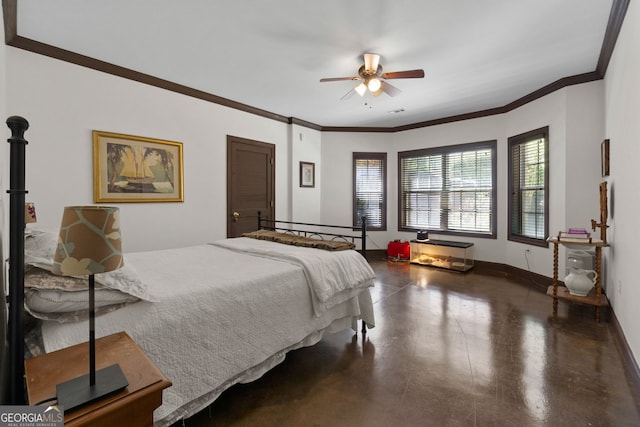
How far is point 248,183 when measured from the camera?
4.79 metres

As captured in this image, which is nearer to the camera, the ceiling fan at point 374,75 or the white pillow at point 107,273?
the white pillow at point 107,273

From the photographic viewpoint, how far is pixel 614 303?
2926 millimetres

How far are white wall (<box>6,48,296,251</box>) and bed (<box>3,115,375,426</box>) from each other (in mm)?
1256

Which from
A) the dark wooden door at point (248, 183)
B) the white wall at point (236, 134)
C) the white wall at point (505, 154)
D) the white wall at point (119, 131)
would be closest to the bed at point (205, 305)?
the white wall at point (236, 134)

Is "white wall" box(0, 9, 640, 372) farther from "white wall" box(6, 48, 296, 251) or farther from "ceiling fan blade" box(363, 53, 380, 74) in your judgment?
"ceiling fan blade" box(363, 53, 380, 74)

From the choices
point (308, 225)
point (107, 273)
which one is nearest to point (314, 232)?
point (308, 225)

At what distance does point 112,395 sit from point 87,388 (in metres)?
0.07

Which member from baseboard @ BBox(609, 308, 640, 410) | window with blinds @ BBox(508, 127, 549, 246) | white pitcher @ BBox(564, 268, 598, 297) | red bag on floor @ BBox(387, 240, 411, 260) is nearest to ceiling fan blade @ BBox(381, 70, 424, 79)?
window with blinds @ BBox(508, 127, 549, 246)

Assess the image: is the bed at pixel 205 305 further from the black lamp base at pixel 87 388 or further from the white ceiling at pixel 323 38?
the white ceiling at pixel 323 38

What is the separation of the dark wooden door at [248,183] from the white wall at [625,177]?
13.8 ft

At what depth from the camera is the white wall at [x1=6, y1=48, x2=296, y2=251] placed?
2.82 meters

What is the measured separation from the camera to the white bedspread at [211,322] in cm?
136

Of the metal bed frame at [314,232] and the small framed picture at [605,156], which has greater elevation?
the small framed picture at [605,156]

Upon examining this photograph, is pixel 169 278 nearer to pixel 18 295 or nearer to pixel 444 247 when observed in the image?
pixel 18 295
